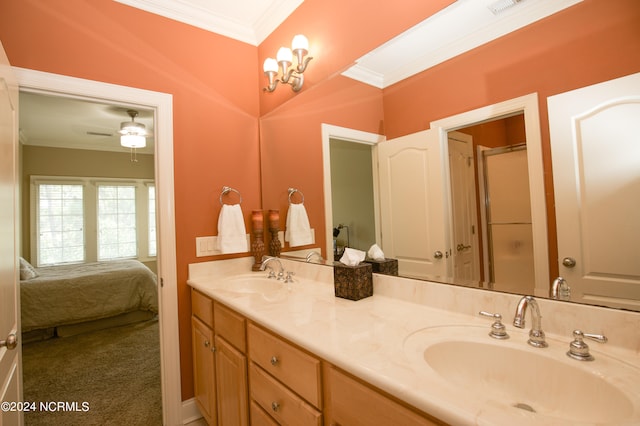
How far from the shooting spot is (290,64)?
1.97m

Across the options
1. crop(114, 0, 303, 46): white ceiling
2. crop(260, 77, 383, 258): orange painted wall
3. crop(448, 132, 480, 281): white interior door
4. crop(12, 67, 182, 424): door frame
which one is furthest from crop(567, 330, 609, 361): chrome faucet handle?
crop(114, 0, 303, 46): white ceiling

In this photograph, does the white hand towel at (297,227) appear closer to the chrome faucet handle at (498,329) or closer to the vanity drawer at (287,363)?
the vanity drawer at (287,363)

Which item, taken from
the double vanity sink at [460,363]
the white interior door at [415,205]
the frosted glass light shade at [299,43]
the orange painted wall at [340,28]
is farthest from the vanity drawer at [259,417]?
the frosted glass light shade at [299,43]

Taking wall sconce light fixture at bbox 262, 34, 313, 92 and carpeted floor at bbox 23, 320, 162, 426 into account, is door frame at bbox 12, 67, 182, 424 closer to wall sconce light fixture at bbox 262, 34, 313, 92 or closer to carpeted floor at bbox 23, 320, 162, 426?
carpeted floor at bbox 23, 320, 162, 426

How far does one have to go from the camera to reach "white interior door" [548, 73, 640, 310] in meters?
0.76

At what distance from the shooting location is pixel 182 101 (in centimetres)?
197

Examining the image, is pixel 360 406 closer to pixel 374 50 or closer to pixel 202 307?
pixel 202 307

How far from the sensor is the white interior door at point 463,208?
1.10m

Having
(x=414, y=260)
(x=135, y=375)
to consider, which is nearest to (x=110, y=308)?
(x=135, y=375)

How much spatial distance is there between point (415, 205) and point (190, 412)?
1.85m

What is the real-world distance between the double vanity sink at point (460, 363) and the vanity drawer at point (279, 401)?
0.19 m

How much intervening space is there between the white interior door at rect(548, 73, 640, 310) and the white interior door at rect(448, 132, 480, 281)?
9.9 inches

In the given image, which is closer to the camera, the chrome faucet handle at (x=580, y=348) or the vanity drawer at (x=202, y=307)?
the chrome faucet handle at (x=580, y=348)

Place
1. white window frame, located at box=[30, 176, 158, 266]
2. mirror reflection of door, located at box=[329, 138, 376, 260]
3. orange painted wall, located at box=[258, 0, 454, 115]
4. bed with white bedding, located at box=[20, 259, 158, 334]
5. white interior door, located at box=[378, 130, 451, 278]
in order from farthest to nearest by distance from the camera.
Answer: white window frame, located at box=[30, 176, 158, 266] → bed with white bedding, located at box=[20, 259, 158, 334] → mirror reflection of door, located at box=[329, 138, 376, 260] → orange painted wall, located at box=[258, 0, 454, 115] → white interior door, located at box=[378, 130, 451, 278]
